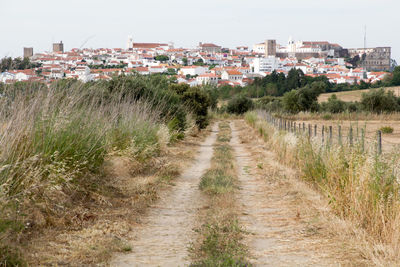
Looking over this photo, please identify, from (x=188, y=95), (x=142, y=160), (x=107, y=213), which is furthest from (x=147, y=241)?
(x=188, y=95)

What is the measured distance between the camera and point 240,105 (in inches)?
2645

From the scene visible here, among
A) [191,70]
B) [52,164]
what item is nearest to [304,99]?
[52,164]

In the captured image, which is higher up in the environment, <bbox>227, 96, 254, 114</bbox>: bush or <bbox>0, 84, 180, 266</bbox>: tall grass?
<bbox>0, 84, 180, 266</bbox>: tall grass

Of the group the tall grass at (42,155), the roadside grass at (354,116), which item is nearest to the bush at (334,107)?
the roadside grass at (354,116)

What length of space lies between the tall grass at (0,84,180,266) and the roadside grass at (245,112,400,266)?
3.68 meters

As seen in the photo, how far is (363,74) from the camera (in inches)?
7702

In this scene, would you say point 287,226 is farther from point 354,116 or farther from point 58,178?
point 354,116

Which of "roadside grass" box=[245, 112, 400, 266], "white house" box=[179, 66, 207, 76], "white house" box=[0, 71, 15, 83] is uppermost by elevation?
"white house" box=[179, 66, 207, 76]

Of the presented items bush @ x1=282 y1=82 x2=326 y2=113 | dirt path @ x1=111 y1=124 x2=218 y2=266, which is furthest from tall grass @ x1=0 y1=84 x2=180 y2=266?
bush @ x1=282 y1=82 x2=326 y2=113

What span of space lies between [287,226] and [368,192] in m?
1.43

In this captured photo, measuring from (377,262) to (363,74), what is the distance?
201 metres

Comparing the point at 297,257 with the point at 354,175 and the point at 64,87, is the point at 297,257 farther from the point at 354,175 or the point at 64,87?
the point at 64,87

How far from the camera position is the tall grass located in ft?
18.1

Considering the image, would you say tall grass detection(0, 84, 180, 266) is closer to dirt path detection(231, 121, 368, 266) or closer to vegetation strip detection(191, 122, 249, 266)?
vegetation strip detection(191, 122, 249, 266)
